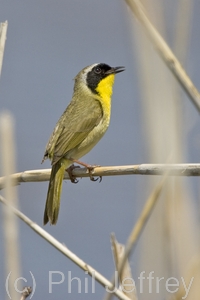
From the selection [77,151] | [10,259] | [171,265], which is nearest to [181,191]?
[171,265]

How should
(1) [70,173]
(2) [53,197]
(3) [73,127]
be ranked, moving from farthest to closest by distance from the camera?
1. (3) [73,127]
2. (1) [70,173]
3. (2) [53,197]

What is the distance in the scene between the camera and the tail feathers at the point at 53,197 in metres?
2.96

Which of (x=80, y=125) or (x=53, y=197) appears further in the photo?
(x=80, y=125)

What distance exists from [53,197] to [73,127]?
684 millimetres

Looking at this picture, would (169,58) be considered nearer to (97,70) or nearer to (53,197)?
(53,197)

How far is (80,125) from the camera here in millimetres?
3615

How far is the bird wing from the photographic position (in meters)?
3.39

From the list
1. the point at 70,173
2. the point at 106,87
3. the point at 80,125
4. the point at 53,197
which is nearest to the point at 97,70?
the point at 106,87

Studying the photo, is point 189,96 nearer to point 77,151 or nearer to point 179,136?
point 179,136

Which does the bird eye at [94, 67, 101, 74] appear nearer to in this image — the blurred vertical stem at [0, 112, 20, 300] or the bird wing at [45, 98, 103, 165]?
the bird wing at [45, 98, 103, 165]

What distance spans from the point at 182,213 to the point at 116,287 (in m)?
0.33

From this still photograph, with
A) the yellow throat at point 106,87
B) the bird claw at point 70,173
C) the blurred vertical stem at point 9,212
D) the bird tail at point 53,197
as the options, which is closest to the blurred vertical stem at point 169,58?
the blurred vertical stem at point 9,212

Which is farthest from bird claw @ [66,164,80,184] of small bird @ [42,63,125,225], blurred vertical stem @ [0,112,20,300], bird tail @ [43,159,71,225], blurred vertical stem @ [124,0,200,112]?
blurred vertical stem @ [124,0,200,112]

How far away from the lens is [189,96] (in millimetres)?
1748
